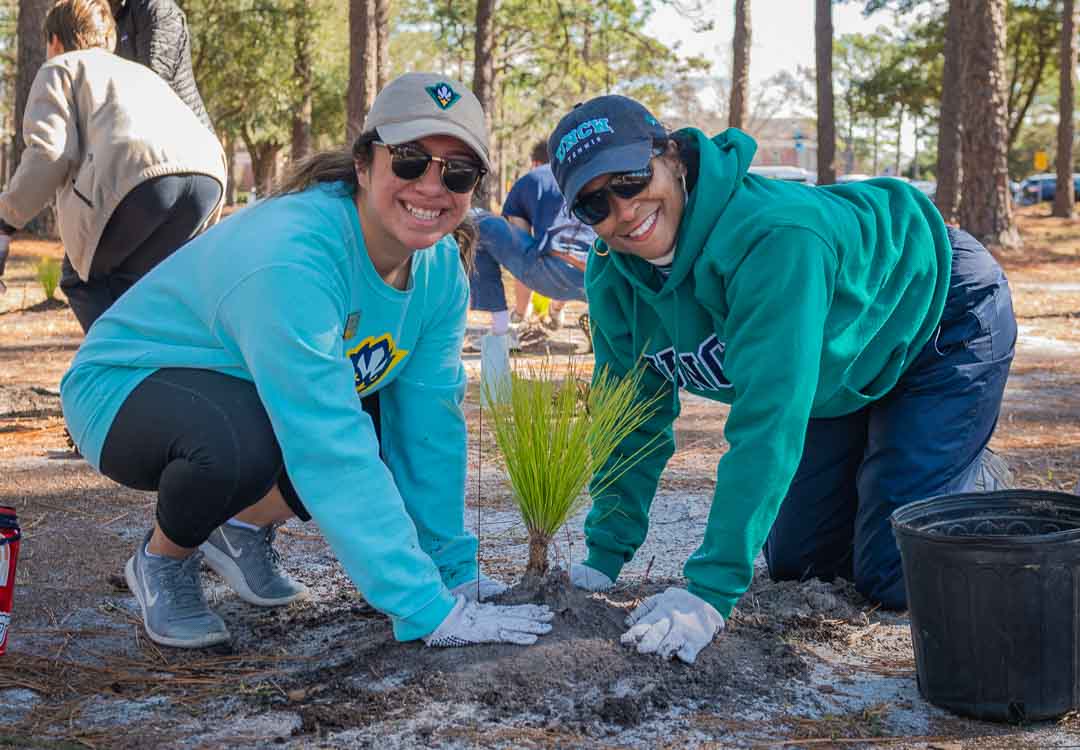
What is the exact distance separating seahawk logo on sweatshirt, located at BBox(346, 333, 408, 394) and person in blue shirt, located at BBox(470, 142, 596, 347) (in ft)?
14.0

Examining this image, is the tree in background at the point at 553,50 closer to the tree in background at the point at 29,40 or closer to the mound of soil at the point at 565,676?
the tree in background at the point at 29,40

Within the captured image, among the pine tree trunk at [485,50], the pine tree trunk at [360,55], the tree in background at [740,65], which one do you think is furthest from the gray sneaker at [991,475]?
the tree in background at [740,65]

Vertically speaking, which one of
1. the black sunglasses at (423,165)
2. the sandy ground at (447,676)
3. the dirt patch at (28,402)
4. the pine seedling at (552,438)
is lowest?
the sandy ground at (447,676)

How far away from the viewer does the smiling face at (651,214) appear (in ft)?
8.66

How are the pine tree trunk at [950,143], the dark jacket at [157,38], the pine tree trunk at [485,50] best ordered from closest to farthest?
1. the dark jacket at [157,38]
2. the pine tree trunk at [485,50]
3. the pine tree trunk at [950,143]

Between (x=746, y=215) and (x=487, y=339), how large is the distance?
2768mm

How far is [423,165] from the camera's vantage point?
2.57m

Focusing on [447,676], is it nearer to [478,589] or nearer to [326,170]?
[478,589]

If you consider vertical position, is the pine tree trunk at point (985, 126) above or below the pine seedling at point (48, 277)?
above

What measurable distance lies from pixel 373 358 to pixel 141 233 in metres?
1.98

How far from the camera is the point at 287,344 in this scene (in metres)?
2.37

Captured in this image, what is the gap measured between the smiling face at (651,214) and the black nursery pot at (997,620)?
0.83m

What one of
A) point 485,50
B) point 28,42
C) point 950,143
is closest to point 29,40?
point 28,42

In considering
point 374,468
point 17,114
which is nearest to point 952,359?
point 374,468
